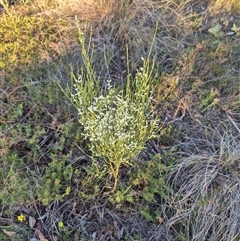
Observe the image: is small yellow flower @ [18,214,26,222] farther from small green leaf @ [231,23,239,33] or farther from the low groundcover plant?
small green leaf @ [231,23,239,33]

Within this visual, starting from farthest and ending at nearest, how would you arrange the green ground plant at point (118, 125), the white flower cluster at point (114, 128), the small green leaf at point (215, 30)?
the small green leaf at point (215, 30) < the green ground plant at point (118, 125) < the white flower cluster at point (114, 128)

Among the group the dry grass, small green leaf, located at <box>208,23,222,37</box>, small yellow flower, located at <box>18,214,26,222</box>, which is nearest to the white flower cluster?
the dry grass

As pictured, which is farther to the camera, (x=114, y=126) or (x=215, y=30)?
(x=215, y=30)

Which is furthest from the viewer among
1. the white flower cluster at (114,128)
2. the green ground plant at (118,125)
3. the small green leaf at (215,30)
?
the small green leaf at (215,30)

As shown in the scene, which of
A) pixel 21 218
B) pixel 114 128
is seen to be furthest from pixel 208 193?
pixel 21 218

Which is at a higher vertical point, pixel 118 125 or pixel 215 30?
pixel 118 125

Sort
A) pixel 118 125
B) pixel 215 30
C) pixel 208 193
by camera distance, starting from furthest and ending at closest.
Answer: pixel 215 30 < pixel 208 193 < pixel 118 125

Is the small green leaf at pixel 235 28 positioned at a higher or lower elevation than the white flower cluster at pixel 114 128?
lower

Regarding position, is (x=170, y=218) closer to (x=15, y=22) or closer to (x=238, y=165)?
(x=238, y=165)

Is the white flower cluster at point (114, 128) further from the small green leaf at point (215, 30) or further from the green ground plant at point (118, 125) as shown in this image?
the small green leaf at point (215, 30)

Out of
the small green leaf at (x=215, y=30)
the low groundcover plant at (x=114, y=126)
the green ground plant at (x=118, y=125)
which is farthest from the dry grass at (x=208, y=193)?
the small green leaf at (x=215, y=30)

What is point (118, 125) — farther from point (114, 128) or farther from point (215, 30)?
point (215, 30)

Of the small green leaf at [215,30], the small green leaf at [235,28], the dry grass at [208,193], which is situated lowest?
the dry grass at [208,193]

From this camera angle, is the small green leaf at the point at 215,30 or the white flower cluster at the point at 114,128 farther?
the small green leaf at the point at 215,30
